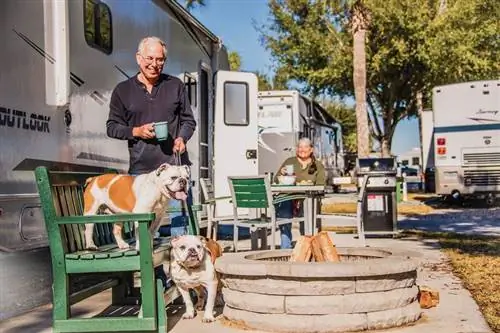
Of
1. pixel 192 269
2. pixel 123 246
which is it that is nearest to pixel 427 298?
pixel 192 269

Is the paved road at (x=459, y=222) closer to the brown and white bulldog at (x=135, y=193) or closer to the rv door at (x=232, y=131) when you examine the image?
the rv door at (x=232, y=131)

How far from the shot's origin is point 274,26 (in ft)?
89.0

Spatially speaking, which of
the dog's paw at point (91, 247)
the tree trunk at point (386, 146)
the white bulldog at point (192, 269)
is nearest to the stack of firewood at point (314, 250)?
the white bulldog at point (192, 269)

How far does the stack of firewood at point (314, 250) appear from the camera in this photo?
5.20 metres

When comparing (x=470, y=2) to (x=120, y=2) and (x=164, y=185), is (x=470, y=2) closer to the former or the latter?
(x=120, y=2)

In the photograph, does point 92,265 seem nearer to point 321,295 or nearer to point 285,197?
point 321,295

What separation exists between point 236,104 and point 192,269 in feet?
19.1

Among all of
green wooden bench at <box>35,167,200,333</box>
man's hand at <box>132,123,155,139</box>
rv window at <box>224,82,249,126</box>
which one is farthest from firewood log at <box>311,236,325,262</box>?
rv window at <box>224,82,249,126</box>

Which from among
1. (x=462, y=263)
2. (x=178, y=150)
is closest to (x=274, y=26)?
(x=462, y=263)

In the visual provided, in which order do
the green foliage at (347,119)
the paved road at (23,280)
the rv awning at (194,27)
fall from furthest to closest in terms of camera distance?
the green foliage at (347,119) → the rv awning at (194,27) → the paved road at (23,280)

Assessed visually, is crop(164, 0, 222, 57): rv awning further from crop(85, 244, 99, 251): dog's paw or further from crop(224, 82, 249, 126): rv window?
crop(85, 244, 99, 251): dog's paw

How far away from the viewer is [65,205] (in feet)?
15.2

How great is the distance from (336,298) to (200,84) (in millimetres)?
6044

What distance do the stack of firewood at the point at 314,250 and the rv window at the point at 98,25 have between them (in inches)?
101
